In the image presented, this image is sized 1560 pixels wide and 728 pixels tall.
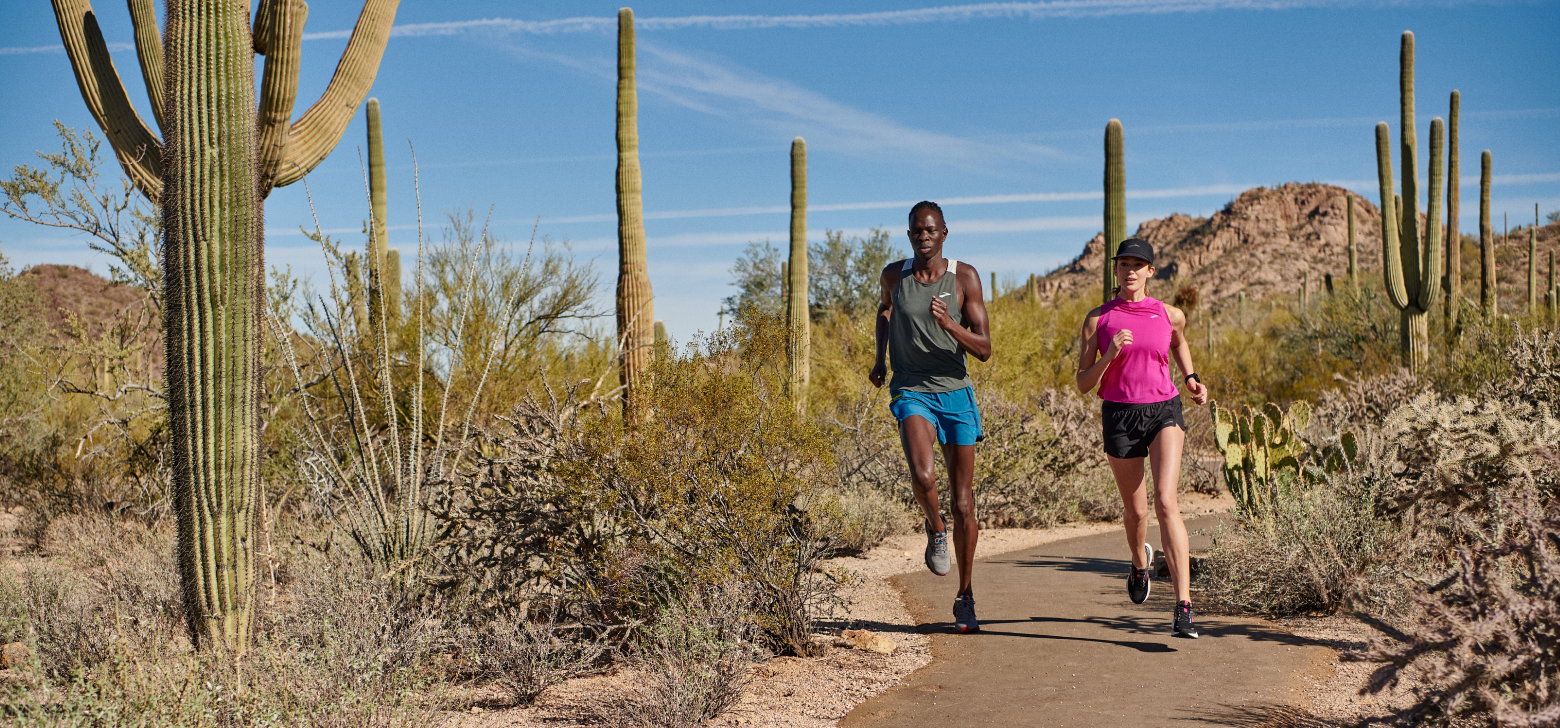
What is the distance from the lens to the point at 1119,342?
5.15 meters

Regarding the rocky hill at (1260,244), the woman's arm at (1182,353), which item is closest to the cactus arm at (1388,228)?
the woman's arm at (1182,353)

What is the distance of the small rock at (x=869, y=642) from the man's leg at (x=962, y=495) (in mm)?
512

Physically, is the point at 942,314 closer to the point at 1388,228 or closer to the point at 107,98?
the point at 107,98

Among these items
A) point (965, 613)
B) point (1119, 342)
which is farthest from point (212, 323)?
point (1119, 342)

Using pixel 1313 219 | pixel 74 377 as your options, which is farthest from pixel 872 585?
pixel 1313 219

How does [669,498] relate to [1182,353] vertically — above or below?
below

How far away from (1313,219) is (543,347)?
2669 inches

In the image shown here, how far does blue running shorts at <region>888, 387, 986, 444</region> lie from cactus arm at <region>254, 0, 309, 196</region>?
3.86 metres

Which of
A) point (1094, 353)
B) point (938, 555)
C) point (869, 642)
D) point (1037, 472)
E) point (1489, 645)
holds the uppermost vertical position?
point (1094, 353)

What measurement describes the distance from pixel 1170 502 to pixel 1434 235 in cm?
1662

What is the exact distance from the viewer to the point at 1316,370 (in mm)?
21062

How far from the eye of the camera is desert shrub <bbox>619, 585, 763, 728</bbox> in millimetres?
4297

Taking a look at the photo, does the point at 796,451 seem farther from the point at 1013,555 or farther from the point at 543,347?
the point at 543,347

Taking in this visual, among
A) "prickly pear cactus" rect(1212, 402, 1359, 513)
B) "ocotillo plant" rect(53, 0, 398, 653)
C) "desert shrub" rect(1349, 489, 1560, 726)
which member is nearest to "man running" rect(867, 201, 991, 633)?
"desert shrub" rect(1349, 489, 1560, 726)
